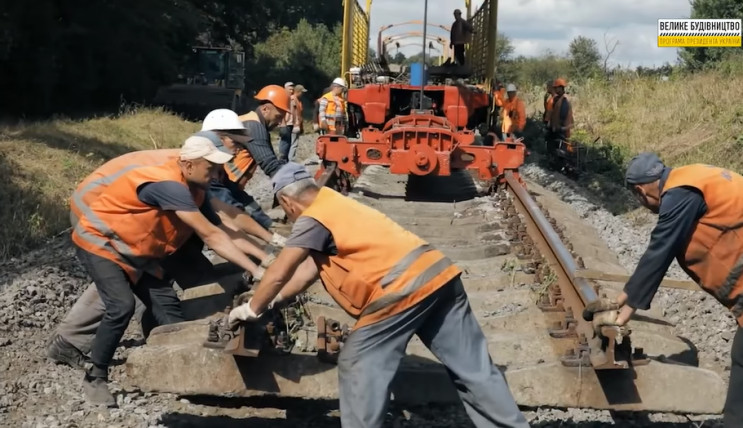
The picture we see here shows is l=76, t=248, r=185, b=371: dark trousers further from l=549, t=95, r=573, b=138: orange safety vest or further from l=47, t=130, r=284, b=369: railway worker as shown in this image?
l=549, t=95, r=573, b=138: orange safety vest

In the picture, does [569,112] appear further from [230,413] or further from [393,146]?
[230,413]

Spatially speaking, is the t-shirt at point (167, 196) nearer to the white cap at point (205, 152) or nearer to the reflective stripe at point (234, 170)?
the white cap at point (205, 152)

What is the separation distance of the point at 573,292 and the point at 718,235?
1484mm

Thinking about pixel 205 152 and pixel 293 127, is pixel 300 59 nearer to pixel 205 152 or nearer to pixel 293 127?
pixel 293 127

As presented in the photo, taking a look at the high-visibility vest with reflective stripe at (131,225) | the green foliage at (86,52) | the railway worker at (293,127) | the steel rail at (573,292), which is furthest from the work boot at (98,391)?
the green foliage at (86,52)

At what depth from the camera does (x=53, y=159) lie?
12867mm

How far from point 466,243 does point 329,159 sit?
3.10 metres

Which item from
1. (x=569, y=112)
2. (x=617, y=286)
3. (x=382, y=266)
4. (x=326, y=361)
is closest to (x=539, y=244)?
(x=617, y=286)

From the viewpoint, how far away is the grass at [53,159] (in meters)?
8.90

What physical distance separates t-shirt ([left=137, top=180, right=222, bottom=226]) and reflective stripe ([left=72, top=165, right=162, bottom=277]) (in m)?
0.24

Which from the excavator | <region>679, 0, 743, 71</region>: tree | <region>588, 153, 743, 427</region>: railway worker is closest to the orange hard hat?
<region>588, 153, 743, 427</region>: railway worker

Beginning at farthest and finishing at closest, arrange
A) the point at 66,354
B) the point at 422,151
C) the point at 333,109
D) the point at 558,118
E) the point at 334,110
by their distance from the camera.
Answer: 1. the point at 558,118
2. the point at 333,109
3. the point at 334,110
4. the point at 422,151
5. the point at 66,354

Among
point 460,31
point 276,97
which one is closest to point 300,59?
point 460,31

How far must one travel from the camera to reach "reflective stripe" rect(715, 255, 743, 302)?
4066mm
